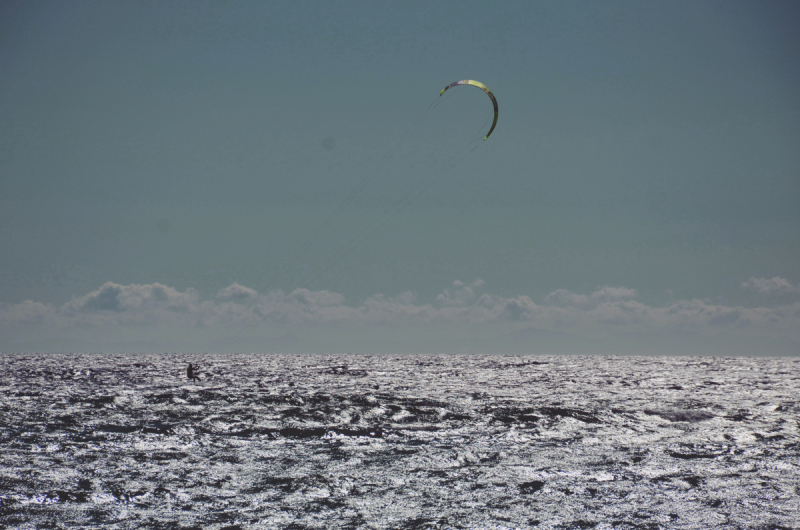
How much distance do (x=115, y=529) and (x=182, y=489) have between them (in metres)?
3.50

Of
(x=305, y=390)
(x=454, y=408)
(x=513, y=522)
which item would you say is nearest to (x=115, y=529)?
(x=513, y=522)

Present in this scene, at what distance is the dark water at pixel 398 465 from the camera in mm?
15516

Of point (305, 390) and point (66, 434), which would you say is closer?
point (66, 434)

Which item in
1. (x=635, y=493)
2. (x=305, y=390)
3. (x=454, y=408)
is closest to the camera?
(x=635, y=493)

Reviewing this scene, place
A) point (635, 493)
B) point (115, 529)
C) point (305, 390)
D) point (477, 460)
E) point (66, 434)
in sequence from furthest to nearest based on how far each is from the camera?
point (305, 390)
point (66, 434)
point (477, 460)
point (635, 493)
point (115, 529)

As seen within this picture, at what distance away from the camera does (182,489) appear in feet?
58.4

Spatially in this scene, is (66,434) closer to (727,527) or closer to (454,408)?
(454,408)

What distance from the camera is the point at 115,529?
1434 cm

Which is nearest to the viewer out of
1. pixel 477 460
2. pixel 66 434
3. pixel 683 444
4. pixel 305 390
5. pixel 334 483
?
pixel 334 483

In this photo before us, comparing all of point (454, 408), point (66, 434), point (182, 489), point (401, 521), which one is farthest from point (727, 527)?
point (66, 434)

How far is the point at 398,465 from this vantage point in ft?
69.4

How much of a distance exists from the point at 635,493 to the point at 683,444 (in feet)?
29.8

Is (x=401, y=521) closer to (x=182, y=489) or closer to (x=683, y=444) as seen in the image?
(x=182, y=489)

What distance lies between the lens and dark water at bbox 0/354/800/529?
1552cm
